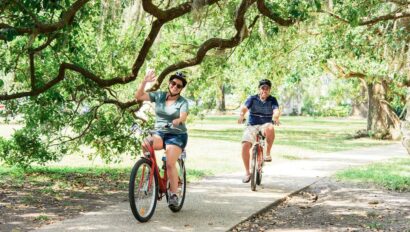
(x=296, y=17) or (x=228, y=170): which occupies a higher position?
(x=296, y=17)

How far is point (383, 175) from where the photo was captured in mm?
12102

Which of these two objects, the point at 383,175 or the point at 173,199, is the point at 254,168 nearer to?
the point at 173,199

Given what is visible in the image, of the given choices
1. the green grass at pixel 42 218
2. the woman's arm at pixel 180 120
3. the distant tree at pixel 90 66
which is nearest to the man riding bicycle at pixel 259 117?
the distant tree at pixel 90 66

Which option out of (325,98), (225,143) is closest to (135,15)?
(225,143)

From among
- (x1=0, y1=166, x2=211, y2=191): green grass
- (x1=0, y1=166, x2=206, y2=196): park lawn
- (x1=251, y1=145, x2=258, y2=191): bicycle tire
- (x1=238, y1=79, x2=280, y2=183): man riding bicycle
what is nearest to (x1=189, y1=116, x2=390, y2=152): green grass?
(x1=0, y1=166, x2=211, y2=191): green grass

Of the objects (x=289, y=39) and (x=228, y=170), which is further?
(x=289, y=39)

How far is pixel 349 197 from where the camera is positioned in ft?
31.3

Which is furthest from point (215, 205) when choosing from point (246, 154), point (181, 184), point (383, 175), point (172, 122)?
point (383, 175)

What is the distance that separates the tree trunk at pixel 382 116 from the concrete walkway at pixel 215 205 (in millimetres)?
12593

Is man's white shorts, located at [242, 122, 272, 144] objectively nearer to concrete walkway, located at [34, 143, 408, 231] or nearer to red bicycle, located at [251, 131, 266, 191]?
red bicycle, located at [251, 131, 266, 191]

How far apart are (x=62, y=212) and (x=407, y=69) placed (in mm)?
11181

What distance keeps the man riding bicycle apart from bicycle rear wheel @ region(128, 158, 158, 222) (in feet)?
10.2

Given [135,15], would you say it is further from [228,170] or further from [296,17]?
[228,170]

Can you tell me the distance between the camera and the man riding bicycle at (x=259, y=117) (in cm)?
985
